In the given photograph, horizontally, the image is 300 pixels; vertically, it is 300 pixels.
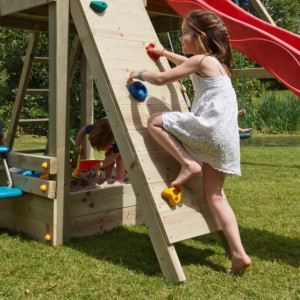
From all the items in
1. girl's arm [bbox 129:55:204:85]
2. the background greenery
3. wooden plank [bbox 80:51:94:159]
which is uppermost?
girl's arm [bbox 129:55:204:85]

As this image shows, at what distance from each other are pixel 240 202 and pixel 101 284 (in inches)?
111

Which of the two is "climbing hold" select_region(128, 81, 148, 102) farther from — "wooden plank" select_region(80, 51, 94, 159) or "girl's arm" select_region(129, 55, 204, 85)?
"wooden plank" select_region(80, 51, 94, 159)

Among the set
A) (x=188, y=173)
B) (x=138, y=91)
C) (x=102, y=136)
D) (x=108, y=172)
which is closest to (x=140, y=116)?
(x=138, y=91)

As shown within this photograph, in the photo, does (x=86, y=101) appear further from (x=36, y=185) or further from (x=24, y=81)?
(x=36, y=185)

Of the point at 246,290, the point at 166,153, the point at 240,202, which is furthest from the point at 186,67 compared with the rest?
the point at 240,202

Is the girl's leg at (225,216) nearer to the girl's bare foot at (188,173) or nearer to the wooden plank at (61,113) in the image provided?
the girl's bare foot at (188,173)

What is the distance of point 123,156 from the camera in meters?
3.24

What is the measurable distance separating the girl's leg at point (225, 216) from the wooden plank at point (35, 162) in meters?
1.22

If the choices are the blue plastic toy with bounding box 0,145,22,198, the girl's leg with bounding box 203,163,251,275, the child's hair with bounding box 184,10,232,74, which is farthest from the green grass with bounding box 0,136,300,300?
the child's hair with bounding box 184,10,232,74

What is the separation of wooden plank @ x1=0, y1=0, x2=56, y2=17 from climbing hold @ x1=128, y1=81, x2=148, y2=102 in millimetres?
988

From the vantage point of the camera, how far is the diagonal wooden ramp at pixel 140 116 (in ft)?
9.95

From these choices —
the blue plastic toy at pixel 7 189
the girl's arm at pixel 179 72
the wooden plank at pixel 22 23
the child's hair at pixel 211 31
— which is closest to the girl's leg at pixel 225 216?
the girl's arm at pixel 179 72

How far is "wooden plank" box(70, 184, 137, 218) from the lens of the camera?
3896 mm

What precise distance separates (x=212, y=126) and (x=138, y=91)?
0.68 m
